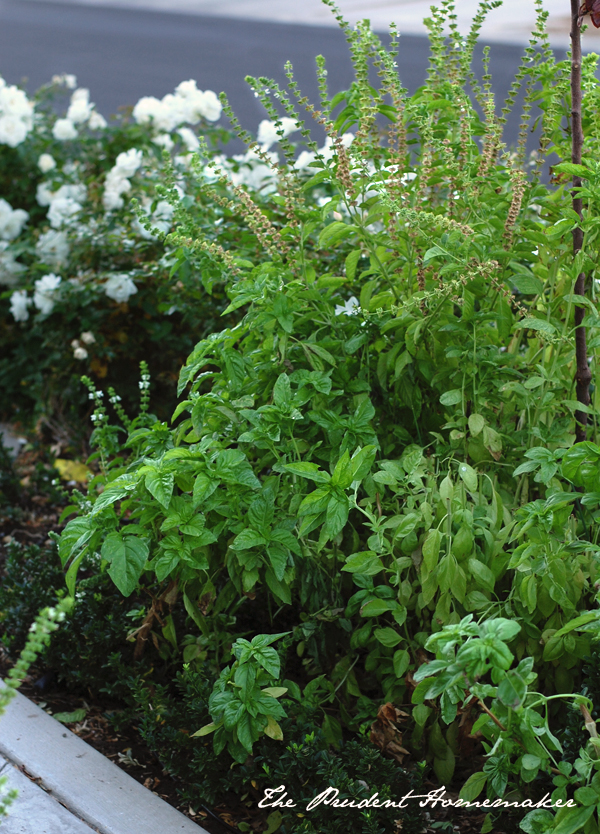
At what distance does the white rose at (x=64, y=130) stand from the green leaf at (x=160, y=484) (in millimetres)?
3484

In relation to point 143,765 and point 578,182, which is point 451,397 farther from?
point 143,765

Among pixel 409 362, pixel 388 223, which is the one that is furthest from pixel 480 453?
pixel 388 223

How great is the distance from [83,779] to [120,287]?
7.09ft

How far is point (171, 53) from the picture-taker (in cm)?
1338

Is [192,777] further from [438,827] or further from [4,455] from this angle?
[4,455]

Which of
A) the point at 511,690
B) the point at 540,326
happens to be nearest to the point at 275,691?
the point at 511,690

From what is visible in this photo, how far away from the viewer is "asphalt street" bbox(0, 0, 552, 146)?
36.0 feet

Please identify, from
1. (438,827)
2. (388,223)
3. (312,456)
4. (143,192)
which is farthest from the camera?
(143,192)

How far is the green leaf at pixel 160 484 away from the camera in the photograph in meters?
1.92

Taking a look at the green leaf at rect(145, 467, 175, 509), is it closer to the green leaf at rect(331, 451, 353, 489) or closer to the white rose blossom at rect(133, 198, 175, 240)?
the green leaf at rect(331, 451, 353, 489)

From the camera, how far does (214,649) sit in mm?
2318

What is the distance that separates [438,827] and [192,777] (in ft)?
1.91

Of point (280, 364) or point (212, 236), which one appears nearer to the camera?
point (280, 364)

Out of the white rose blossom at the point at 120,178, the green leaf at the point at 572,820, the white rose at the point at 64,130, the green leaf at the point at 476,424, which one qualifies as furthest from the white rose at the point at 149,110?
the green leaf at the point at 572,820
